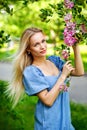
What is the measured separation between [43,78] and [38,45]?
27 cm

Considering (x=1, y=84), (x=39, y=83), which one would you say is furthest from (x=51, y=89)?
(x=1, y=84)

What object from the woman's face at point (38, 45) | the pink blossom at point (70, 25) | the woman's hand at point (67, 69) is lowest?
the woman's hand at point (67, 69)

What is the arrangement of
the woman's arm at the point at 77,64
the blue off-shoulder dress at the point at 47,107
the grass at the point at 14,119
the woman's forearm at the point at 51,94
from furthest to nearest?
the grass at the point at 14,119, the woman's arm at the point at 77,64, the blue off-shoulder dress at the point at 47,107, the woman's forearm at the point at 51,94

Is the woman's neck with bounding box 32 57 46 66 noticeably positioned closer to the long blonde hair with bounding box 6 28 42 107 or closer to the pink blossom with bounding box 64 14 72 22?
the long blonde hair with bounding box 6 28 42 107

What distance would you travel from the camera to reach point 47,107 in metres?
3.87

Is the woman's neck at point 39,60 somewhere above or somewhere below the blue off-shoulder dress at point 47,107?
above

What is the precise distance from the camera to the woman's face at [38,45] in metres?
3.88

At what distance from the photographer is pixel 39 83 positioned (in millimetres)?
3838

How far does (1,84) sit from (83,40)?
430 cm

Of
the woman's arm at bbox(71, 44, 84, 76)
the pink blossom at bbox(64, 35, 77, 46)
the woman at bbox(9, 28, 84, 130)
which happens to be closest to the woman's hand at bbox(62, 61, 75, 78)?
the woman at bbox(9, 28, 84, 130)

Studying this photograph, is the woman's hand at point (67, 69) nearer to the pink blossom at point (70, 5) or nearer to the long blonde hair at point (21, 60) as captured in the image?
the long blonde hair at point (21, 60)

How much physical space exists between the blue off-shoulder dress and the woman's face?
118mm

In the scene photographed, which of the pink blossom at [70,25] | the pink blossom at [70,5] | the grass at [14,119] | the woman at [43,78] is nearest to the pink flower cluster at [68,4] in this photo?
the pink blossom at [70,5]

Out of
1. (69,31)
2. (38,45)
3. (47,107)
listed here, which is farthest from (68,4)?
(47,107)
